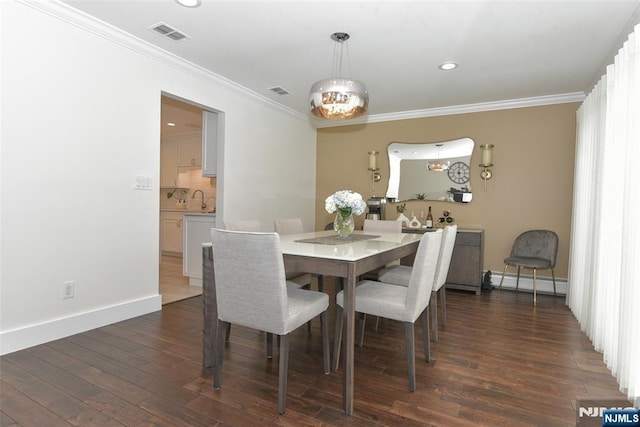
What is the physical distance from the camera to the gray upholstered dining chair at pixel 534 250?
4.11 metres

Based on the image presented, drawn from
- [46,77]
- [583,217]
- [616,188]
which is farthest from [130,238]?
[583,217]

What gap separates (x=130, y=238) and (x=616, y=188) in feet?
12.6

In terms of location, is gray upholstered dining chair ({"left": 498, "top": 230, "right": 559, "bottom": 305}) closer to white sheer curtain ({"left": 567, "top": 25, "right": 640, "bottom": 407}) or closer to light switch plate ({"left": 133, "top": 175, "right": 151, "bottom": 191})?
white sheer curtain ({"left": 567, "top": 25, "right": 640, "bottom": 407})

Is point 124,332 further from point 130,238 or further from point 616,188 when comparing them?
point 616,188

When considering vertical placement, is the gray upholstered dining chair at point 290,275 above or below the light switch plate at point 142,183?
below

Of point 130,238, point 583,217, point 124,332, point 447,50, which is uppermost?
point 447,50

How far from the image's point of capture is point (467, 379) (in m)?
2.14

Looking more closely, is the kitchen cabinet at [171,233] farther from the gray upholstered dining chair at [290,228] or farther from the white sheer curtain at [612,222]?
the white sheer curtain at [612,222]

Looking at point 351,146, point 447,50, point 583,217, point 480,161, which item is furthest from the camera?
point 351,146

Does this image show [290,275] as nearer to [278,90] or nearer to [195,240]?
[195,240]

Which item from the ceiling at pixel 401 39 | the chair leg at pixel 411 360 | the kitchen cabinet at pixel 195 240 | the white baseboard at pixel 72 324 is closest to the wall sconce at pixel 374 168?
the ceiling at pixel 401 39

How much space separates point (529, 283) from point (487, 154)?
5.79ft

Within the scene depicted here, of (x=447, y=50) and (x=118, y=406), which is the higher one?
(x=447, y=50)

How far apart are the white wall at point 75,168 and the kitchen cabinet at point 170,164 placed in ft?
12.7
